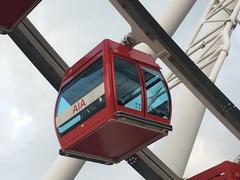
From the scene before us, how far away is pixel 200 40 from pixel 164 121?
7.23m

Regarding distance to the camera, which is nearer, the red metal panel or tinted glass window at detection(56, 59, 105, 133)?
the red metal panel

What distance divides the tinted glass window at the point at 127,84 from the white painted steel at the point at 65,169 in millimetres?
4154

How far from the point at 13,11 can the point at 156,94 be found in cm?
221

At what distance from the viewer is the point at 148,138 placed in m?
9.99

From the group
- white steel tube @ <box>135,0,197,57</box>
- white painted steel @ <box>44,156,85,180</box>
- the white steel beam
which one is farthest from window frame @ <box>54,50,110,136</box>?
white steel tube @ <box>135,0,197,57</box>

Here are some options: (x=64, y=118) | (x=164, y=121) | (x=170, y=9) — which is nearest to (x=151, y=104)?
(x=164, y=121)

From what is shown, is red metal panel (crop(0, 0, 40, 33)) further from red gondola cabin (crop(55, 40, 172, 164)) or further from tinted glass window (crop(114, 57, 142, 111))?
tinted glass window (crop(114, 57, 142, 111))

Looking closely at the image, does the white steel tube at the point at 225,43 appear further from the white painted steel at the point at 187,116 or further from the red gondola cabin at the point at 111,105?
the red gondola cabin at the point at 111,105

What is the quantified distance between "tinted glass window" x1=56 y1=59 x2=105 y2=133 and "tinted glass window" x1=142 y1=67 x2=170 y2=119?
67cm

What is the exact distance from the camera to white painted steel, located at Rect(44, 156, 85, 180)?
13.6m

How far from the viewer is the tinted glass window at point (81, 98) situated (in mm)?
9680

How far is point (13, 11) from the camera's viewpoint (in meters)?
9.57

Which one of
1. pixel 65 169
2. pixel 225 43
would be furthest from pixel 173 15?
pixel 65 169

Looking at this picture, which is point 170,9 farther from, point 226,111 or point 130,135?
point 130,135
